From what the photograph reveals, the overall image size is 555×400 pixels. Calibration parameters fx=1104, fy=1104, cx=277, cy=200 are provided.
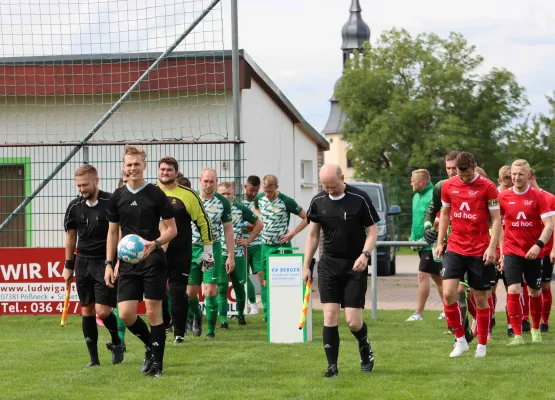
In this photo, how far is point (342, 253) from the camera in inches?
379

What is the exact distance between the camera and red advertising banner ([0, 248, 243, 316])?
51.8 ft

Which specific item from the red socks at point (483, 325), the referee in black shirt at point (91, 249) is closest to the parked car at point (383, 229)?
the red socks at point (483, 325)

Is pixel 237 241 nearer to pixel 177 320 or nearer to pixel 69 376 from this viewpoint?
pixel 177 320

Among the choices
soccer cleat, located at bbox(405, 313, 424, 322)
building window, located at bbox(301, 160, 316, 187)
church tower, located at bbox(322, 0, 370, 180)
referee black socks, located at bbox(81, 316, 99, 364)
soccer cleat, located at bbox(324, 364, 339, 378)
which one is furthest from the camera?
church tower, located at bbox(322, 0, 370, 180)

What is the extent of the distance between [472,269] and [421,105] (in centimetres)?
6036

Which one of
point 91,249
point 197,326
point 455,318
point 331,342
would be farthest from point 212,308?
point 331,342

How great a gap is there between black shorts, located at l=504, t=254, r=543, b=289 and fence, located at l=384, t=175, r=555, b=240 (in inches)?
1079

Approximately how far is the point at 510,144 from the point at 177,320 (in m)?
57.5

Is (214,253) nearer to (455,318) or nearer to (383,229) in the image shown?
(455,318)

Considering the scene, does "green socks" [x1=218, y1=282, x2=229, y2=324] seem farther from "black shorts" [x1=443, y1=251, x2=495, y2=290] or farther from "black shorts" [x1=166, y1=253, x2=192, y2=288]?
"black shorts" [x1=443, y1=251, x2=495, y2=290]

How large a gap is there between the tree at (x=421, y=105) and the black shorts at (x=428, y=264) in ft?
173

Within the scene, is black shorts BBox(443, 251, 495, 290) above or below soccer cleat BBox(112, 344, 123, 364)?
above

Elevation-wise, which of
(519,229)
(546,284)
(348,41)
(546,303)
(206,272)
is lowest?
(546,303)

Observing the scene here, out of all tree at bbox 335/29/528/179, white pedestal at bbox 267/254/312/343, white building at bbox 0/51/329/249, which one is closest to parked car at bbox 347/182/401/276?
white building at bbox 0/51/329/249
